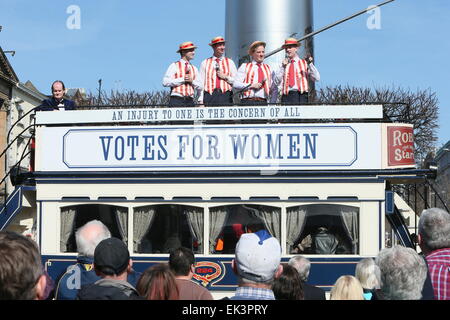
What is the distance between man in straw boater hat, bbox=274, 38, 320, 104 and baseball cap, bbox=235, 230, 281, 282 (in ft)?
25.6

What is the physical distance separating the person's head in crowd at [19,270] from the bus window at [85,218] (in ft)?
26.2

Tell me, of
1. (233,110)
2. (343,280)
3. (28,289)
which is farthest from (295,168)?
(28,289)

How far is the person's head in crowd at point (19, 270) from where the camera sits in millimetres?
3041

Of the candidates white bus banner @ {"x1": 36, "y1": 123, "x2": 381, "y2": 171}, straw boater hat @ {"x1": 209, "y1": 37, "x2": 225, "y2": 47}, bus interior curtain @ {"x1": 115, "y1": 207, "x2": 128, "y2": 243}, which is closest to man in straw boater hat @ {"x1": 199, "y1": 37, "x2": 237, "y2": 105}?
straw boater hat @ {"x1": 209, "y1": 37, "x2": 225, "y2": 47}

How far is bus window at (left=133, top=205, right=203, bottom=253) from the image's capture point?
35.8 feet

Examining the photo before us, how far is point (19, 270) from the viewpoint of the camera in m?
3.05

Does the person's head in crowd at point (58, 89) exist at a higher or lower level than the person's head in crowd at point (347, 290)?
higher

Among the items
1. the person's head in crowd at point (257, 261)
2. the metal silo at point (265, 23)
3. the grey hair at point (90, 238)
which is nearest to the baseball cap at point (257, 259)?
the person's head in crowd at point (257, 261)

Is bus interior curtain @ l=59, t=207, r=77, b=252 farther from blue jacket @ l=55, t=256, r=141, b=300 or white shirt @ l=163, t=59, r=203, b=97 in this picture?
blue jacket @ l=55, t=256, r=141, b=300

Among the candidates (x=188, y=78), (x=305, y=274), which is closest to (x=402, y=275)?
(x=305, y=274)

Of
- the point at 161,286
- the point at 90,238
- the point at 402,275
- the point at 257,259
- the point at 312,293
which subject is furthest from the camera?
the point at 312,293

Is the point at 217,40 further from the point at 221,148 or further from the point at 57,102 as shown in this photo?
the point at 57,102

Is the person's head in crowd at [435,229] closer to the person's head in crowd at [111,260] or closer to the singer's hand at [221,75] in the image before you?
the person's head in crowd at [111,260]

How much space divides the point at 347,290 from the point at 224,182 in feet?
19.3
